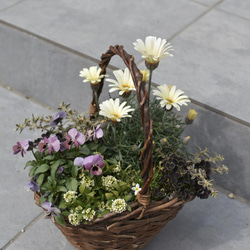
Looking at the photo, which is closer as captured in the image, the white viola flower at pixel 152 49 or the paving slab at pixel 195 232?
the white viola flower at pixel 152 49

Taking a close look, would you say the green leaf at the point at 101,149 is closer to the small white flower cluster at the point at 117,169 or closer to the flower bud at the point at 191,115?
the small white flower cluster at the point at 117,169

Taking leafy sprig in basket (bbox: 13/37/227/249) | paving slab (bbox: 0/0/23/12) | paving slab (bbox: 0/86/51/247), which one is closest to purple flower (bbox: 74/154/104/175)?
leafy sprig in basket (bbox: 13/37/227/249)

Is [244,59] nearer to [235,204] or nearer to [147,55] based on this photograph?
[235,204]

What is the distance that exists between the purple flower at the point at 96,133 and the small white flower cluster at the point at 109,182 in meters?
0.15

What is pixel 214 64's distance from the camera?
2230 mm

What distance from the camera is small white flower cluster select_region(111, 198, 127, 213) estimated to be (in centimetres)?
135

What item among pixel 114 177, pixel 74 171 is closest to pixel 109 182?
pixel 114 177

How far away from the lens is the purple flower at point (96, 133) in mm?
1490

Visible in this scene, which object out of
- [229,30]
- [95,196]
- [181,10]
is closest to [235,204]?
[95,196]

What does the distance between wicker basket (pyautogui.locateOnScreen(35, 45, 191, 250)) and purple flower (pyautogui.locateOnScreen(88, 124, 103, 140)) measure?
0.62 ft

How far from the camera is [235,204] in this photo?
6.36 feet

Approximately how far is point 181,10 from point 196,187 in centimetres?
159

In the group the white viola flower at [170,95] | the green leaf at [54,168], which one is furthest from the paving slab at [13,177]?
the white viola flower at [170,95]

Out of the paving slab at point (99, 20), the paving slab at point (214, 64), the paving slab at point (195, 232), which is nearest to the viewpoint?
the paving slab at point (195, 232)
